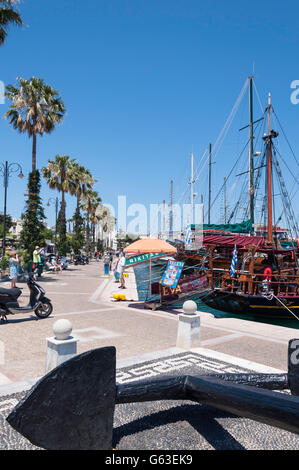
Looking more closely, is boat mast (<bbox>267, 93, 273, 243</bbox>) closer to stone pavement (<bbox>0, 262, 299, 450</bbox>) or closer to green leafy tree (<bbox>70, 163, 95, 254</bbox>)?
stone pavement (<bbox>0, 262, 299, 450</bbox>)

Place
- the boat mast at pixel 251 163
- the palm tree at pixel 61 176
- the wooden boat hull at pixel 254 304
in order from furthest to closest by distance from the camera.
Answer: the palm tree at pixel 61 176, the boat mast at pixel 251 163, the wooden boat hull at pixel 254 304

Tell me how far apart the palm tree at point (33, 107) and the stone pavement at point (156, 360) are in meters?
13.3

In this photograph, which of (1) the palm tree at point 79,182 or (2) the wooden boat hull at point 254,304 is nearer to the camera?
(2) the wooden boat hull at point 254,304

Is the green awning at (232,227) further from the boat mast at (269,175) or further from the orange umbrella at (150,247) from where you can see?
the orange umbrella at (150,247)

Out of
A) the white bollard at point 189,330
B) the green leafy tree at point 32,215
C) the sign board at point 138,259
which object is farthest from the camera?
the green leafy tree at point 32,215

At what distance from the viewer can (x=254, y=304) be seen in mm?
13883

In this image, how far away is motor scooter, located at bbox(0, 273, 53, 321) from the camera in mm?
8477

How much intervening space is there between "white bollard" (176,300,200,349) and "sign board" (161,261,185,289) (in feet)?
14.4

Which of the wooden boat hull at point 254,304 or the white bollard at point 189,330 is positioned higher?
the white bollard at point 189,330

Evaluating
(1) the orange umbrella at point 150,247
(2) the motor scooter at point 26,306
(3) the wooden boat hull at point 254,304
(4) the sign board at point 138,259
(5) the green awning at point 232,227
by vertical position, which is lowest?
(3) the wooden boat hull at point 254,304

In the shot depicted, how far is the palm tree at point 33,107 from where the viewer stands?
68.9 ft

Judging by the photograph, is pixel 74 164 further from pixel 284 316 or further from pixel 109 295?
pixel 284 316

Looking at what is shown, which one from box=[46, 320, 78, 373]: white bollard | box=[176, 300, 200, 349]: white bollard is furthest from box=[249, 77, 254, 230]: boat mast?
box=[46, 320, 78, 373]: white bollard

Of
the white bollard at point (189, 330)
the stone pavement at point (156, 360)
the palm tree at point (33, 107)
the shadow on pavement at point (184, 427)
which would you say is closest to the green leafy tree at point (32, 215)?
the palm tree at point (33, 107)
